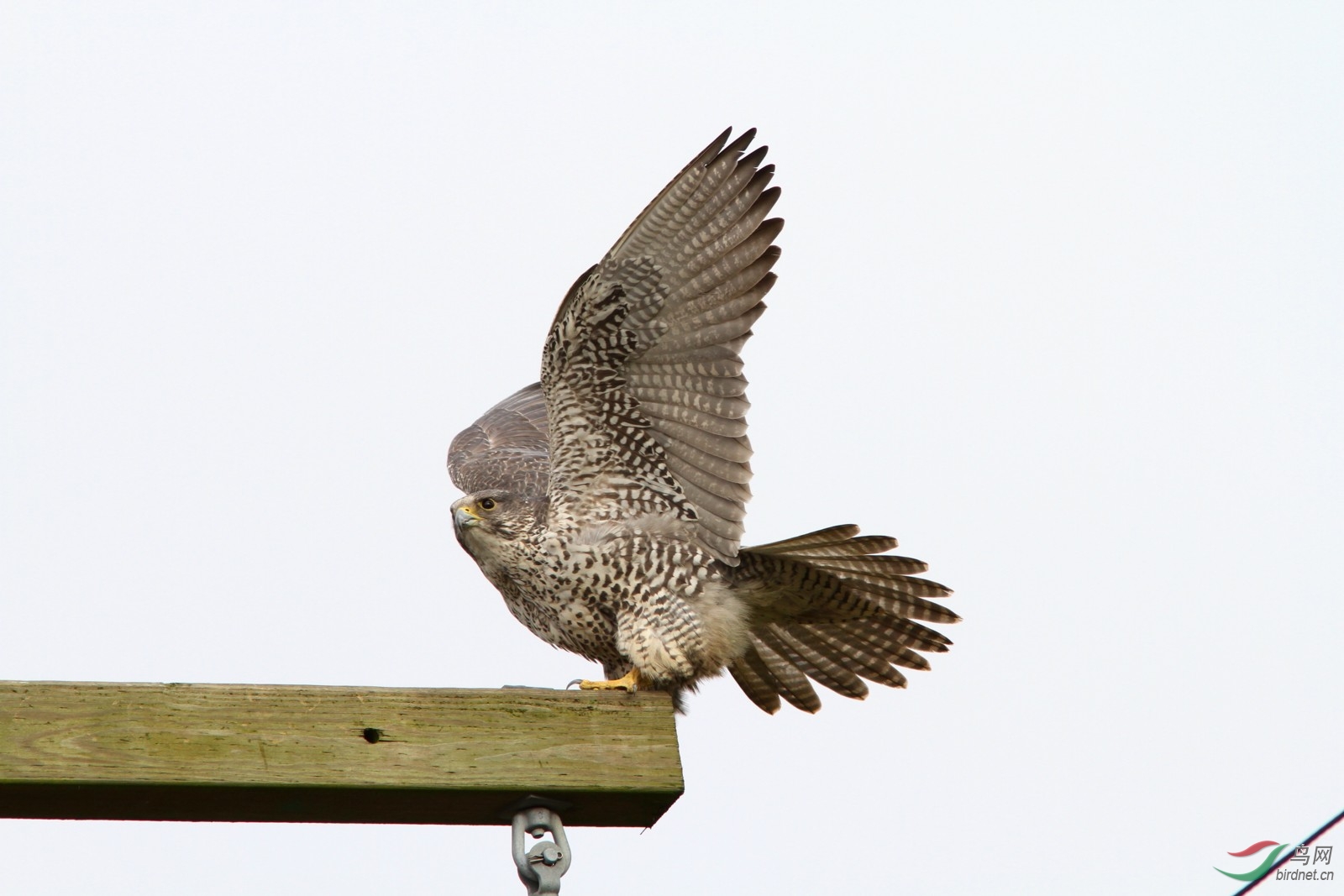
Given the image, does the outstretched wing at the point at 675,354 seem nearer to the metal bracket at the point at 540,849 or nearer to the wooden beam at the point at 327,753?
the wooden beam at the point at 327,753

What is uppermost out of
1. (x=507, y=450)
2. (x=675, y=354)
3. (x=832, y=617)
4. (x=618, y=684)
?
(x=507, y=450)

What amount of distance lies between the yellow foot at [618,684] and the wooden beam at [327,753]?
1.39 meters

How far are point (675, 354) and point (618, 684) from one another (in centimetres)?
108

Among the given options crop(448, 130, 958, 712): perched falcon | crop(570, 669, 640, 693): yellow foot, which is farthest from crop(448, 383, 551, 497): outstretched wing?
crop(570, 669, 640, 693): yellow foot

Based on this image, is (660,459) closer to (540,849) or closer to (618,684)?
(618,684)

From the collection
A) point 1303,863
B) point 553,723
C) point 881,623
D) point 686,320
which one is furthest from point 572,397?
point 1303,863

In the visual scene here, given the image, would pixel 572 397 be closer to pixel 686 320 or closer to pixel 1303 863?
pixel 686 320

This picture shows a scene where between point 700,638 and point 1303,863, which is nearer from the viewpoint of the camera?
point 1303,863

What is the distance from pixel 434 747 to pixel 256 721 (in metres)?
0.31

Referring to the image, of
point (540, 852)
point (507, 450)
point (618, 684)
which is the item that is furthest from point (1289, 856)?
point (507, 450)

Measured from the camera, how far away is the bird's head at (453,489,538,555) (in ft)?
16.7

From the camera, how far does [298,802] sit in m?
2.84

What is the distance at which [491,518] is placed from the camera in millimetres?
5148

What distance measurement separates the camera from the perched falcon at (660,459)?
191 inches
